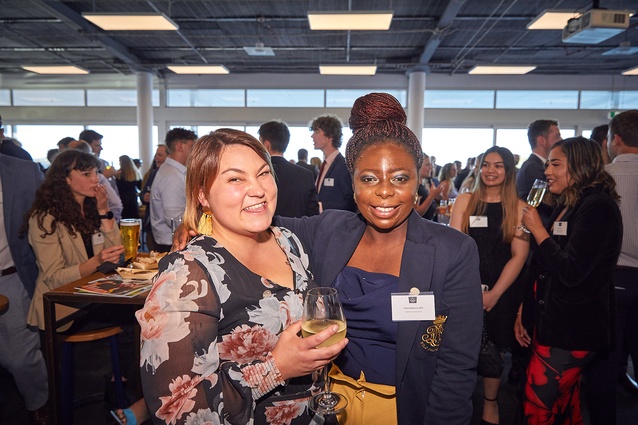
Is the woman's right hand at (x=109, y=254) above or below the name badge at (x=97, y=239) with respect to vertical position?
below

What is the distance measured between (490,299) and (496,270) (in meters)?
0.18

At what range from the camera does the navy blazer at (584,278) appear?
2.07 meters

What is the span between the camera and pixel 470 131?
1242 centimetres

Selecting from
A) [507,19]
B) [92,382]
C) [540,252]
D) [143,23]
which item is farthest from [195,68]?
[540,252]

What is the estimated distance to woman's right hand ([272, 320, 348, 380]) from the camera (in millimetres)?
1024

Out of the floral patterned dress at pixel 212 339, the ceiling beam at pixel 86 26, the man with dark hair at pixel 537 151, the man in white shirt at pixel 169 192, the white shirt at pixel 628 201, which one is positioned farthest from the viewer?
the ceiling beam at pixel 86 26

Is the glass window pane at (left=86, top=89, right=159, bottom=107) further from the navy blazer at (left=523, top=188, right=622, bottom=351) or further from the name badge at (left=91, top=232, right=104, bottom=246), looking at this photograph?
the navy blazer at (left=523, top=188, right=622, bottom=351)

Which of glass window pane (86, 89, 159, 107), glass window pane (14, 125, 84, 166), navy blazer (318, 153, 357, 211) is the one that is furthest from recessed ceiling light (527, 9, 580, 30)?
glass window pane (14, 125, 84, 166)

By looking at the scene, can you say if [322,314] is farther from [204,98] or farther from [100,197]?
[204,98]

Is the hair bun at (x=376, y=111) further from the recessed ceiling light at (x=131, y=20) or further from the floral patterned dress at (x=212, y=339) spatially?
the recessed ceiling light at (x=131, y=20)

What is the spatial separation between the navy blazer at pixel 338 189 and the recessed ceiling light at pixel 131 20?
146 inches

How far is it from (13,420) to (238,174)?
2.79 metres

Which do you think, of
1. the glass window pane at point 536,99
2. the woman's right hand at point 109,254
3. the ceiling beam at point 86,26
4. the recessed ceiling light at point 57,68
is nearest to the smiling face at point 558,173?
the woman's right hand at point 109,254

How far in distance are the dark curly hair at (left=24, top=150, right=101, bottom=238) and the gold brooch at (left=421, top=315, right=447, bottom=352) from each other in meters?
2.34
